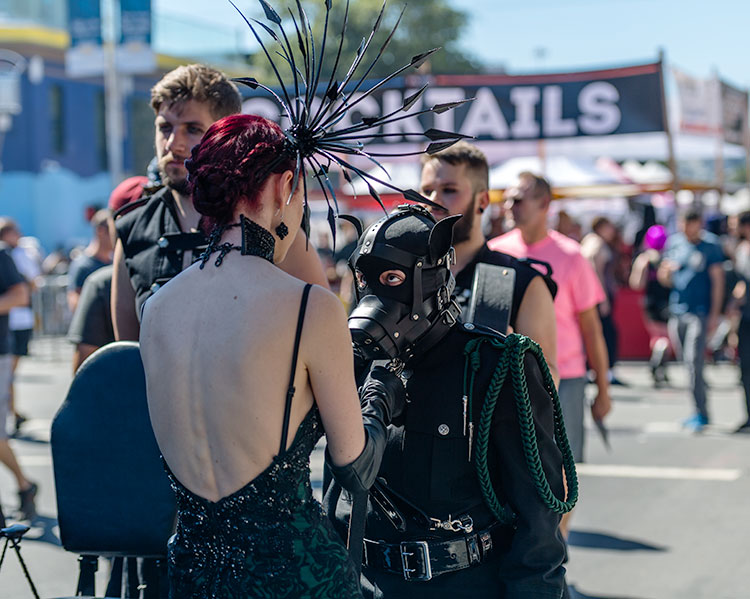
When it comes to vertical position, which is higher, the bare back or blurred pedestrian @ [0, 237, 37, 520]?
the bare back

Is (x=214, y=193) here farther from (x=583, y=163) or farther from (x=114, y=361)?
(x=583, y=163)

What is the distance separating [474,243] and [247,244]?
1568 millimetres

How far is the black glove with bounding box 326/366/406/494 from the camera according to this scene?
2.06 metres

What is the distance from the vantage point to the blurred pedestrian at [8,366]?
6266 millimetres

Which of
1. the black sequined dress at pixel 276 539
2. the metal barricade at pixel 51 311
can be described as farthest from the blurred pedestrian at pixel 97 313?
the metal barricade at pixel 51 311

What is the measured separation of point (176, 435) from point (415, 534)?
0.65 metres

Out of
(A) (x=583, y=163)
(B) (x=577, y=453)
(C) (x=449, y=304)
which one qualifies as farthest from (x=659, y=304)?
(C) (x=449, y=304)

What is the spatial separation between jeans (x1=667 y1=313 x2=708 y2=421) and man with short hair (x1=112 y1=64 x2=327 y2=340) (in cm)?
678

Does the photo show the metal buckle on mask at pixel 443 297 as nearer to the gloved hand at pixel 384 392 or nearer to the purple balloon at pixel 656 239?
the gloved hand at pixel 384 392

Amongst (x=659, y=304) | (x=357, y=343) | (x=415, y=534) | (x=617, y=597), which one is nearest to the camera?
(x=357, y=343)

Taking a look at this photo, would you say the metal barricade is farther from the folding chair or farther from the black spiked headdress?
the black spiked headdress

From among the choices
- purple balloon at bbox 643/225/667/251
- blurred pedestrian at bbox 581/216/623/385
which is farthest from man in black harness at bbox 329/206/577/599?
purple balloon at bbox 643/225/667/251

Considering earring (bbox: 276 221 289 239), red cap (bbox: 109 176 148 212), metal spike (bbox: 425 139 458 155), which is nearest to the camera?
earring (bbox: 276 221 289 239)

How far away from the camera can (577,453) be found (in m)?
5.00
